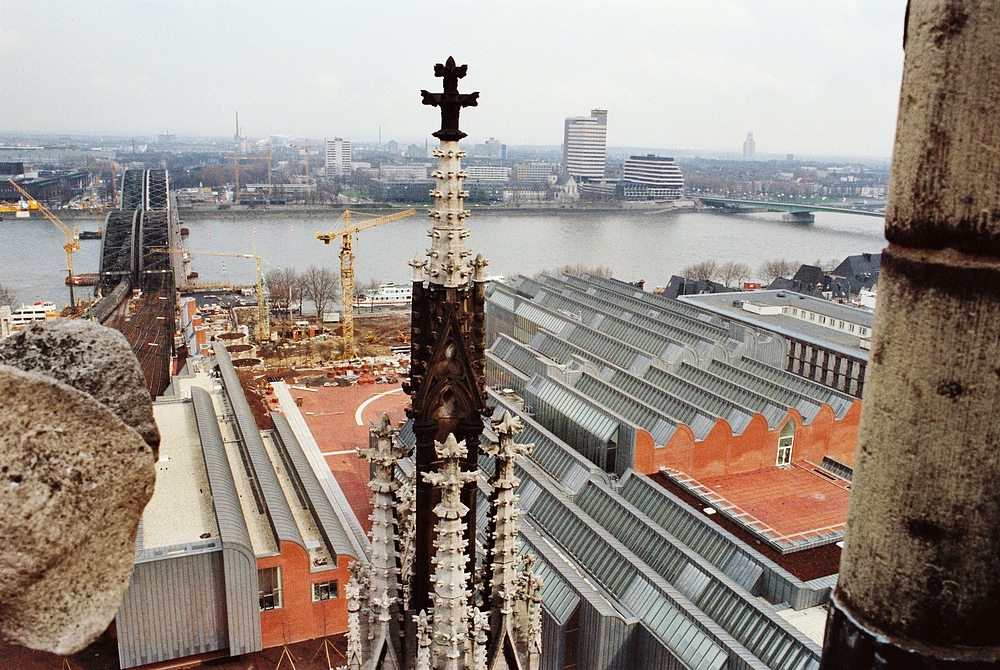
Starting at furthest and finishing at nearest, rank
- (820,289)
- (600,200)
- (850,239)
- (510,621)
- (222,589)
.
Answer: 1. (600,200)
2. (850,239)
3. (820,289)
4. (222,589)
5. (510,621)

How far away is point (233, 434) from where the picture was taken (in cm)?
2245

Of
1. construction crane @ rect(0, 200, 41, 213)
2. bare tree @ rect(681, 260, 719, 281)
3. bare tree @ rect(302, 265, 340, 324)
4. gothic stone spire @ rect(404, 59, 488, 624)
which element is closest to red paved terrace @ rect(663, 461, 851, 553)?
gothic stone spire @ rect(404, 59, 488, 624)

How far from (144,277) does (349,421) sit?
39757 mm

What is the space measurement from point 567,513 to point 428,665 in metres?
11.9

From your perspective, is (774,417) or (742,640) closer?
A: (742,640)

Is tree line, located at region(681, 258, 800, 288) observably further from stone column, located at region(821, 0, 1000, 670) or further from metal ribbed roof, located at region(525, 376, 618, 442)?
stone column, located at region(821, 0, 1000, 670)

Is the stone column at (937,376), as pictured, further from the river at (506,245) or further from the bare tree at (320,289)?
the river at (506,245)

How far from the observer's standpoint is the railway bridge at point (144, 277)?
42.0 m

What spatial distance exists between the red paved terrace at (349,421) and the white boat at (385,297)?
19.5 meters

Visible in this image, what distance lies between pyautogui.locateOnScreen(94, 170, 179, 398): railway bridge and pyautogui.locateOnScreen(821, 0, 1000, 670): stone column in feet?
118

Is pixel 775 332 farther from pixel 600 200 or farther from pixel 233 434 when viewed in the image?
pixel 600 200

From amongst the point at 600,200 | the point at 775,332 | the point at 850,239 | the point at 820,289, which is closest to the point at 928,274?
the point at 775,332

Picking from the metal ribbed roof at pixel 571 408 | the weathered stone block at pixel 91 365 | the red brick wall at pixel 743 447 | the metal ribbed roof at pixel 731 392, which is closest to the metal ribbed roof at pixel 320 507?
the metal ribbed roof at pixel 571 408

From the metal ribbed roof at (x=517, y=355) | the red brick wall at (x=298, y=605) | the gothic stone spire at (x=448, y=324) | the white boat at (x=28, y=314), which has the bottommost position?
the red brick wall at (x=298, y=605)
